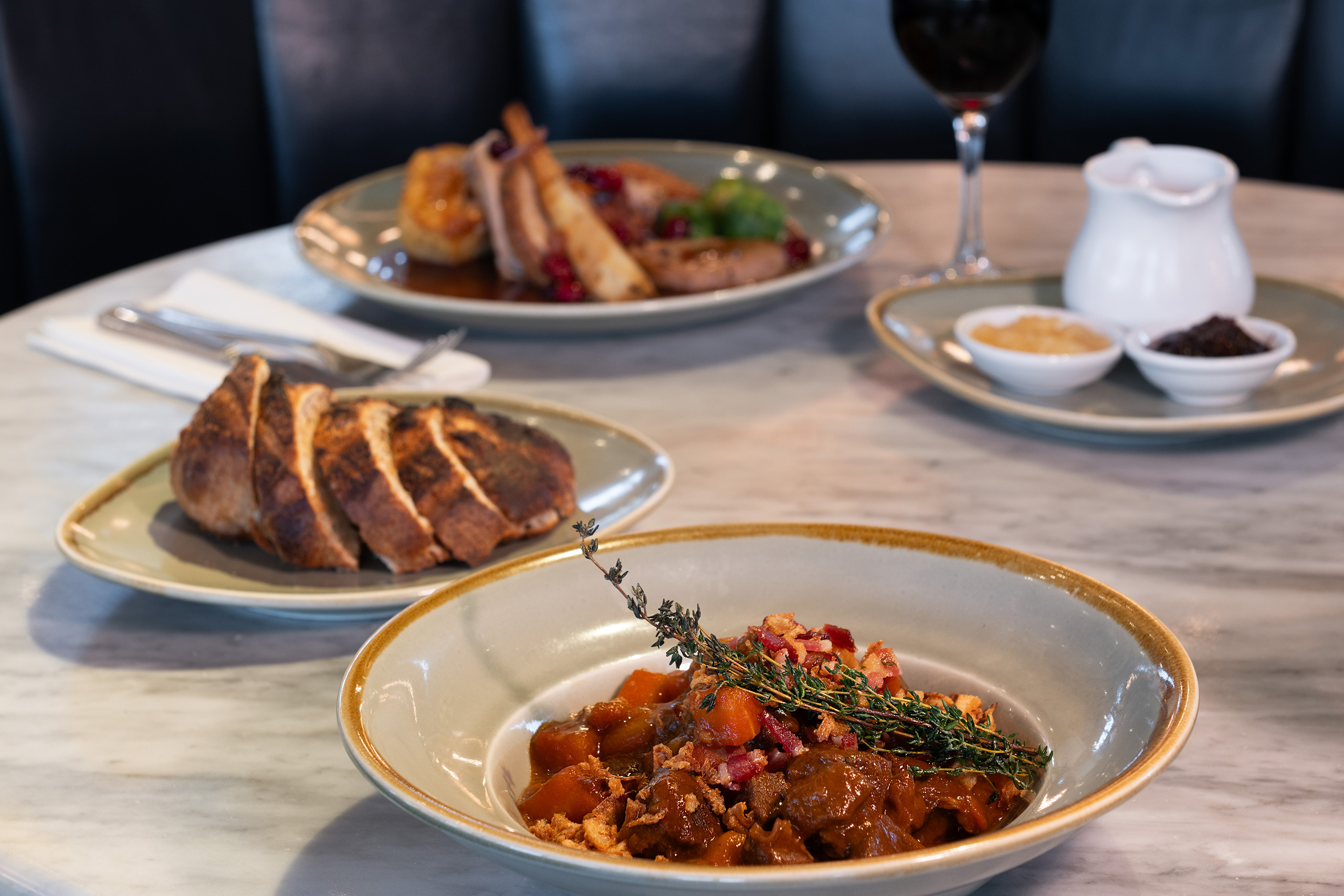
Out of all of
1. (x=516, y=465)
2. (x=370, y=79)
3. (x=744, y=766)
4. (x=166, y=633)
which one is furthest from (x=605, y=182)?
(x=370, y=79)

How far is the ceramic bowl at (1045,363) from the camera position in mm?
1595

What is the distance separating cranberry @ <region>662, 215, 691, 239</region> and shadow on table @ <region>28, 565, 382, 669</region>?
1205 mm

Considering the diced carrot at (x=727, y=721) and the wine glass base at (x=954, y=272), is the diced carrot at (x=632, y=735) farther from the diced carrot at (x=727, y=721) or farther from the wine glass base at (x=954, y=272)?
the wine glass base at (x=954, y=272)

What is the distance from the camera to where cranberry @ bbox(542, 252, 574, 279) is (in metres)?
2.10

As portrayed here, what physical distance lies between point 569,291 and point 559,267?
58 millimetres

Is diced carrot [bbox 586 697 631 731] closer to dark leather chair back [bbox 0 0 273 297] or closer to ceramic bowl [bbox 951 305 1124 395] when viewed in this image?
ceramic bowl [bbox 951 305 1124 395]

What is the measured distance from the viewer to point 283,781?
3.37ft

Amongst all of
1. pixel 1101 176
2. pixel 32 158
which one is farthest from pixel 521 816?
pixel 32 158

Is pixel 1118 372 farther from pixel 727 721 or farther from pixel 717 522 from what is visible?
pixel 727 721

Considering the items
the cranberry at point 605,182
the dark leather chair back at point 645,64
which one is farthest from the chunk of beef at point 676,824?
the dark leather chair back at point 645,64

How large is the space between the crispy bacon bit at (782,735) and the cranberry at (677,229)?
150cm

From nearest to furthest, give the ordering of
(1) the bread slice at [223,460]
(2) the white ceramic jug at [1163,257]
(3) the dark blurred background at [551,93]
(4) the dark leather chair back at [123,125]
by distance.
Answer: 1. (1) the bread slice at [223,460]
2. (2) the white ceramic jug at [1163,257]
3. (4) the dark leather chair back at [123,125]
4. (3) the dark blurred background at [551,93]

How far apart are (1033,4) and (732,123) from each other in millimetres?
2328

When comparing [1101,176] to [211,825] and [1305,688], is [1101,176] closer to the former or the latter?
[1305,688]
